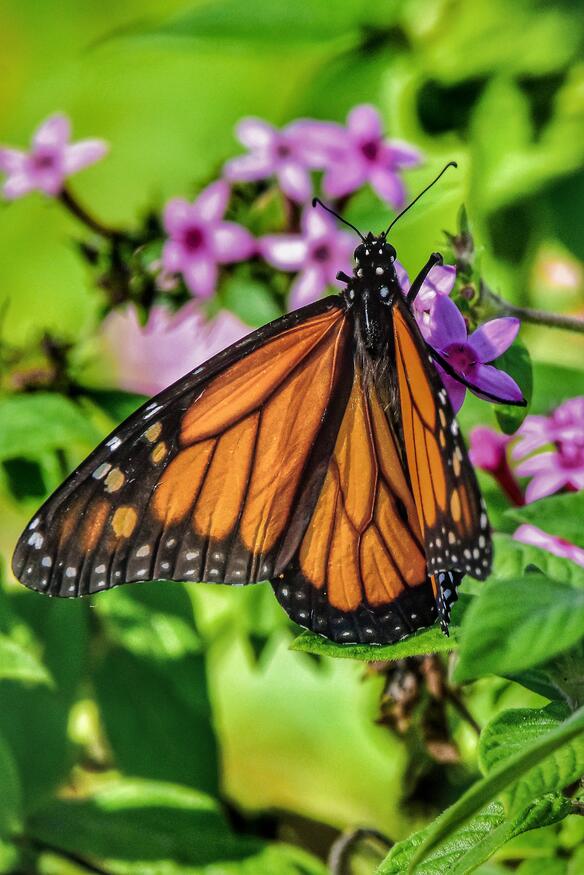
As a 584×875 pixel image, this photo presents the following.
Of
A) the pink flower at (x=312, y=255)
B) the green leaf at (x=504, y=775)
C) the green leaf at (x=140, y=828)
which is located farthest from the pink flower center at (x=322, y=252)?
the green leaf at (x=504, y=775)

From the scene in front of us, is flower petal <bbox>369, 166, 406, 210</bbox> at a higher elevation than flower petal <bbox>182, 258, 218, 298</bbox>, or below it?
higher

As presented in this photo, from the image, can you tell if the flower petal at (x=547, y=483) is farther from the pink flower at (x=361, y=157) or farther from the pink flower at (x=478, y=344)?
the pink flower at (x=361, y=157)

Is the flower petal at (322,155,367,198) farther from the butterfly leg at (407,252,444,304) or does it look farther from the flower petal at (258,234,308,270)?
the butterfly leg at (407,252,444,304)

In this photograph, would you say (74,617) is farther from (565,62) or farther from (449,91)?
(565,62)

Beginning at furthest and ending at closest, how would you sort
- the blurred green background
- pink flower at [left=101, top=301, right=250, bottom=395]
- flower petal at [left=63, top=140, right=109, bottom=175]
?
pink flower at [left=101, top=301, right=250, bottom=395] < flower petal at [left=63, top=140, right=109, bottom=175] < the blurred green background

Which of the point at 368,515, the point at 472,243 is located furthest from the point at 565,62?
the point at 368,515

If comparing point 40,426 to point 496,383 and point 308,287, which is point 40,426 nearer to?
point 308,287

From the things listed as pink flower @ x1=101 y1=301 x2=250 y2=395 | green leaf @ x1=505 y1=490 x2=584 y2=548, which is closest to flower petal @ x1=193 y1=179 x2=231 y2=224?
pink flower @ x1=101 y1=301 x2=250 y2=395
